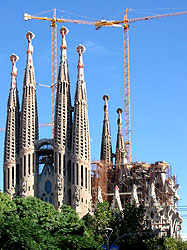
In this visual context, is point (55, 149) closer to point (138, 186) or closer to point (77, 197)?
point (77, 197)

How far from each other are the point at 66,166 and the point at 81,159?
2.94 meters

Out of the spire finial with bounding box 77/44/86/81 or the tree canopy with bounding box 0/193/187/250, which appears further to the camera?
the spire finial with bounding box 77/44/86/81

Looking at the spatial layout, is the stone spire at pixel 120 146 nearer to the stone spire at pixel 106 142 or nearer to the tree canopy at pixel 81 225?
the stone spire at pixel 106 142

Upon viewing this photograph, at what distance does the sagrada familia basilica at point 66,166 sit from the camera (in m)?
111

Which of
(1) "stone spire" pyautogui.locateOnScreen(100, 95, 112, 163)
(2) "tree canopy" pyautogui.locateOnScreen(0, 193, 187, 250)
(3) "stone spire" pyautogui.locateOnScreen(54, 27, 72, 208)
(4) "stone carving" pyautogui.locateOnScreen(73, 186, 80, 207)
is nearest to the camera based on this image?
(2) "tree canopy" pyautogui.locateOnScreen(0, 193, 187, 250)

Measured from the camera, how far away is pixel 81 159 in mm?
111125

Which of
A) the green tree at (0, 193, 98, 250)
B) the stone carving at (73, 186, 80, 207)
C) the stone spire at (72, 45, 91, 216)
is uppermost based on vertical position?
the stone spire at (72, 45, 91, 216)

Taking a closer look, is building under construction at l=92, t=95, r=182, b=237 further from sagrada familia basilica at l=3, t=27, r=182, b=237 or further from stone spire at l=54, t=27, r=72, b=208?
stone spire at l=54, t=27, r=72, b=208

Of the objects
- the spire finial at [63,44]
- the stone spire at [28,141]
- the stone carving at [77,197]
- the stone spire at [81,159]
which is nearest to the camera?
the stone carving at [77,197]

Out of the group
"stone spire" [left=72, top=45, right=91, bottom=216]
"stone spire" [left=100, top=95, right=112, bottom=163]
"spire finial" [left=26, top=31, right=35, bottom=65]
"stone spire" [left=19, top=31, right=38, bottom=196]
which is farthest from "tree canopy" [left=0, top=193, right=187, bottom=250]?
"stone spire" [left=100, top=95, right=112, bottom=163]

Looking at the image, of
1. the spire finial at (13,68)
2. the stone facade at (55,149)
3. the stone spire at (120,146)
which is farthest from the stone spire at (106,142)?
the spire finial at (13,68)

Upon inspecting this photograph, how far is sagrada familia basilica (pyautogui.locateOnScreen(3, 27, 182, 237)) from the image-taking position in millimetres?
110625

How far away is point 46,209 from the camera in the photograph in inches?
3499

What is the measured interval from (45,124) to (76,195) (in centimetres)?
4496
